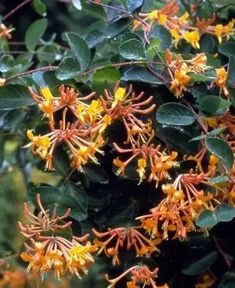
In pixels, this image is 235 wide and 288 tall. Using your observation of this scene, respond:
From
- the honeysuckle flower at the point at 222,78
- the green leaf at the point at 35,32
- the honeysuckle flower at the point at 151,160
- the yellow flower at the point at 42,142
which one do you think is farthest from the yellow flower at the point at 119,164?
the green leaf at the point at 35,32

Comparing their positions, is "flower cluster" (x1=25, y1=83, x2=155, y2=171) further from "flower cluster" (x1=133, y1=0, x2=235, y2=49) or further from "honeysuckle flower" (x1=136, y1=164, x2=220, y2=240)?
"flower cluster" (x1=133, y1=0, x2=235, y2=49)

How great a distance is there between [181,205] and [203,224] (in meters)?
0.04

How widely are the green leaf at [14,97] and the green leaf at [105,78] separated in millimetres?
111

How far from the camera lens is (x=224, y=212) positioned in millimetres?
1042

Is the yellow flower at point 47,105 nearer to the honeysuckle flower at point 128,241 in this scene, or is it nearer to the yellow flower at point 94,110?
the yellow flower at point 94,110

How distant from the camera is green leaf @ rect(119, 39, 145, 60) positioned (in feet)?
3.69

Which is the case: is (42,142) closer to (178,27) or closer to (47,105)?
(47,105)

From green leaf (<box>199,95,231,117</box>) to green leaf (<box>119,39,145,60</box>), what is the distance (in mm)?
120

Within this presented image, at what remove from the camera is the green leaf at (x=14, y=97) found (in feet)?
3.84

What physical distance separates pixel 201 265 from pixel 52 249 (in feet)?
1.04

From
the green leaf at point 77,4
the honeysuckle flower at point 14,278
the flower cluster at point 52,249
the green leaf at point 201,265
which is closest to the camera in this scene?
the flower cluster at point 52,249

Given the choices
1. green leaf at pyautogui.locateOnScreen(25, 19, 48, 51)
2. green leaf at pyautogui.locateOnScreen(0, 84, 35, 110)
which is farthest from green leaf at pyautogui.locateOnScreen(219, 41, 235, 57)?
green leaf at pyautogui.locateOnScreen(25, 19, 48, 51)

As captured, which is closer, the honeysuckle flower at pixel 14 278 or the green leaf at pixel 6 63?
the green leaf at pixel 6 63

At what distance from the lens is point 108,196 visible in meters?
1.32
